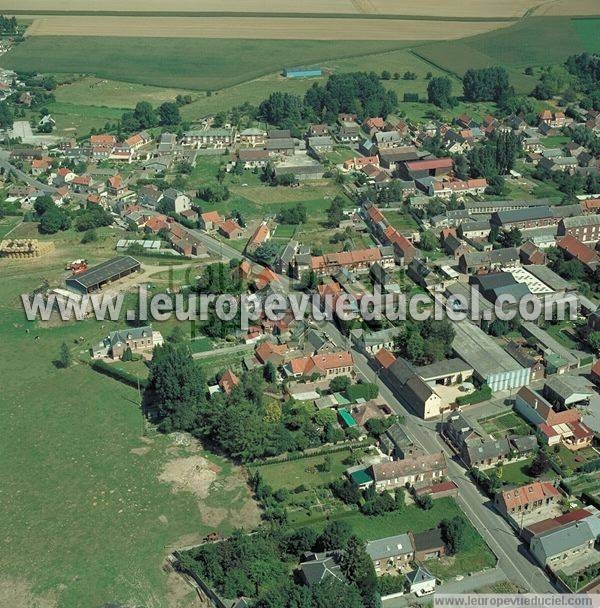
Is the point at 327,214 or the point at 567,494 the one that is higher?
the point at 327,214

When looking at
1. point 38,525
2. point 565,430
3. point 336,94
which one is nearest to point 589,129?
point 336,94

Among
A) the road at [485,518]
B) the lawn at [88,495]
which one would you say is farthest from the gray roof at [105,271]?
the road at [485,518]

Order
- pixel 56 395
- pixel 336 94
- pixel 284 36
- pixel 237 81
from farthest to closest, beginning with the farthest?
1. pixel 284 36
2. pixel 237 81
3. pixel 336 94
4. pixel 56 395

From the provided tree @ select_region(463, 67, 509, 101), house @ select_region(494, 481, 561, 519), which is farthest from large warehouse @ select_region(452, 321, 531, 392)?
tree @ select_region(463, 67, 509, 101)

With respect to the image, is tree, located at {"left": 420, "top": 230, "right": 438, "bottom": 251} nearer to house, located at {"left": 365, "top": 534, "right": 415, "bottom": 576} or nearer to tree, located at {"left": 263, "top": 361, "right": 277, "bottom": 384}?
tree, located at {"left": 263, "top": 361, "right": 277, "bottom": 384}

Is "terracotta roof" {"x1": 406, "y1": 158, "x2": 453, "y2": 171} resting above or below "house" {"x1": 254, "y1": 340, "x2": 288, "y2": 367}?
above

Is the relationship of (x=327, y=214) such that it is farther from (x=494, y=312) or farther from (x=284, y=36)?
(x=284, y=36)

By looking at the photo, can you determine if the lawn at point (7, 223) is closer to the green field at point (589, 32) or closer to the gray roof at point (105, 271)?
the gray roof at point (105, 271)
